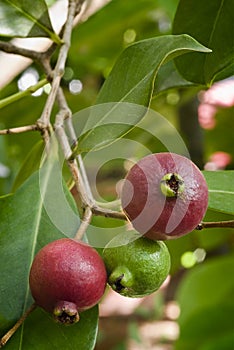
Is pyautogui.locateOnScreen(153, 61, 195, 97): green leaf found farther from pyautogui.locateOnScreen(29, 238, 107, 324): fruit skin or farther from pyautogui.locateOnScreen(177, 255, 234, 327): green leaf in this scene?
pyautogui.locateOnScreen(177, 255, 234, 327): green leaf

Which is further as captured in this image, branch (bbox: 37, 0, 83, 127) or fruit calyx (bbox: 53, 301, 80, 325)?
branch (bbox: 37, 0, 83, 127)

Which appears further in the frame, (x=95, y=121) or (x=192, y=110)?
(x=192, y=110)

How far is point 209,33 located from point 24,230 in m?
0.39

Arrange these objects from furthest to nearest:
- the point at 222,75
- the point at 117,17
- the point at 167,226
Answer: the point at 117,17 < the point at 222,75 < the point at 167,226

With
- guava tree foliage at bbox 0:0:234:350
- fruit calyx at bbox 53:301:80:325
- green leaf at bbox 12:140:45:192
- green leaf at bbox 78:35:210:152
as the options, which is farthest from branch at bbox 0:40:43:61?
fruit calyx at bbox 53:301:80:325

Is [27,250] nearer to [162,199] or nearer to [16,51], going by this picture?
[162,199]

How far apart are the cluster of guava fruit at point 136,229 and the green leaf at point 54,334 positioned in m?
0.09

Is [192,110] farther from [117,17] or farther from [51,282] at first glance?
[51,282]

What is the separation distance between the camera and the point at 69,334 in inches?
29.7

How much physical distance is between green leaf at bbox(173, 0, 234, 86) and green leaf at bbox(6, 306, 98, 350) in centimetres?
40

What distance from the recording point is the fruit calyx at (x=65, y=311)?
64 cm

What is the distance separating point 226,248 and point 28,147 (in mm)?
741

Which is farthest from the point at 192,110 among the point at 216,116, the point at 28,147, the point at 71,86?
the point at 28,147

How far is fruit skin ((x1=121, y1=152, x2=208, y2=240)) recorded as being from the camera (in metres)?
0.63
